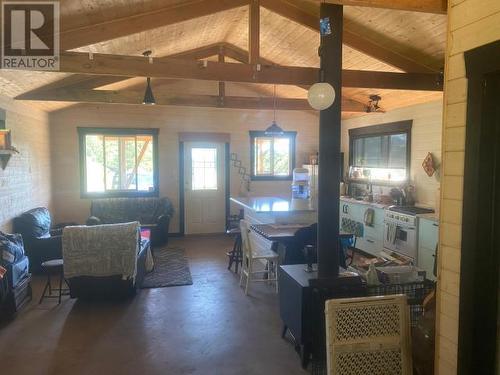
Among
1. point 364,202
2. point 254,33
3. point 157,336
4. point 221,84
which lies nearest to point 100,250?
point 157,336

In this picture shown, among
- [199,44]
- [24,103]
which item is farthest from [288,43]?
[24,103]

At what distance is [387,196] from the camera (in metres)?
6.55

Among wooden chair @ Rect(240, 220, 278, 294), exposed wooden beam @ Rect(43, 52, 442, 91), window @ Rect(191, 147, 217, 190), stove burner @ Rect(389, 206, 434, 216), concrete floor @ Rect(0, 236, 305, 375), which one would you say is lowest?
concrete floor @ Rect(0, 236, 305, 375)

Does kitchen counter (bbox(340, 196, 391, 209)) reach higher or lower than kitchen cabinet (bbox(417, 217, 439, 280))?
higher

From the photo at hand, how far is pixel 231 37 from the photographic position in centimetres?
636

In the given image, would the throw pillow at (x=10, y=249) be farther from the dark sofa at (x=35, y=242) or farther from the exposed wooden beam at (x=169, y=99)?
the exposed wooden beam at (x=169, y=99)

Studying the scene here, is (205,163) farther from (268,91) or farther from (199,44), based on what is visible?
(199,44)

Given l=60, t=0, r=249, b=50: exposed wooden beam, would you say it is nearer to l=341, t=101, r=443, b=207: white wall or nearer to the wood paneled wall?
the wood paneled wall

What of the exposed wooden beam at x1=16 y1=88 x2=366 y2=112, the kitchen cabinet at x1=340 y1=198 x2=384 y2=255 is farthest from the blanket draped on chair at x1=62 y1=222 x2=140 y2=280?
the kitchen cabinet at x1=340 y1=198 x2=384 y2=255

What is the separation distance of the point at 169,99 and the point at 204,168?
211cm

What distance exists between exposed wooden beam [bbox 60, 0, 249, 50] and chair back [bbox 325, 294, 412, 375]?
3.67 meters

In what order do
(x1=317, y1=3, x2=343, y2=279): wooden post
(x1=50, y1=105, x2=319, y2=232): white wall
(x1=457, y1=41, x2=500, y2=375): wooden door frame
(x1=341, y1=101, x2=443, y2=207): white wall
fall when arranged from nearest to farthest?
(x1=457, y1=41, x2=500, y2=375): wooden door frame, (x1=317, y1=3, x2=343, y2=279): wooden post, (x1=341, y1=101, x2=443, y2=207): white wall, (x1=50, y1=105, x2=319, y2=232): white wall

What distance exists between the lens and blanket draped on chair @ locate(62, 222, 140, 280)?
13.5 feet

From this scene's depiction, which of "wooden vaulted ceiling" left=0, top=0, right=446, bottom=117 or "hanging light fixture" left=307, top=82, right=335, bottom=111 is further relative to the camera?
"wooden vaulted ceiling" left=0, top=0, right=446, bottom=117
